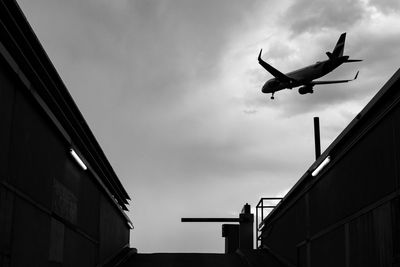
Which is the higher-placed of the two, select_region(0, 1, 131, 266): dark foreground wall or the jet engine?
the jet engine

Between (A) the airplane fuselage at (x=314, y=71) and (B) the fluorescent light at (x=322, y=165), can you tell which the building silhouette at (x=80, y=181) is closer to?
(B) the fluorescent light at (x=322, y=165)

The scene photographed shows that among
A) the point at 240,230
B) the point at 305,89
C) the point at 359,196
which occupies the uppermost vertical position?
the point at 305,89

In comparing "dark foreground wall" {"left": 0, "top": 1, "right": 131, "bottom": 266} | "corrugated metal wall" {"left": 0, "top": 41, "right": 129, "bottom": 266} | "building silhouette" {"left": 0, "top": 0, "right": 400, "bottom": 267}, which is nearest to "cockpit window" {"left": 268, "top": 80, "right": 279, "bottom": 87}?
"building silhouette" {"left": 0, "top": 0, "right": 400, "bottom": 267}

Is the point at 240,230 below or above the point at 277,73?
below

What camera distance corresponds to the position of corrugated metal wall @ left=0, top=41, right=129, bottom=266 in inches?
422

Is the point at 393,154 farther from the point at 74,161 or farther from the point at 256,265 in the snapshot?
the point at 256,265

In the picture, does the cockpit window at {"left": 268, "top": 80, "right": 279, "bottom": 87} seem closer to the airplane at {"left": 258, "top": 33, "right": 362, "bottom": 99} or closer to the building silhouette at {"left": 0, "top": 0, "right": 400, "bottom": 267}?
the airplane at {"left": 258, "top": 33, "right": 362, "bottom": 99}

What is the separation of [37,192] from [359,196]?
22.1 feet

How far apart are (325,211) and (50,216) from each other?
752cm

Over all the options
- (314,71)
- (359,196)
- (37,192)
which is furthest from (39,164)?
(314,71)

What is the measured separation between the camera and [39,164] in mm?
13195

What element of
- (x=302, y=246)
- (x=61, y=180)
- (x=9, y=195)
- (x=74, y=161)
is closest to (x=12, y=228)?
(x=9, y=195)

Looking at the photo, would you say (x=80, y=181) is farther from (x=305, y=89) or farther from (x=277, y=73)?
(x=277, y=73)

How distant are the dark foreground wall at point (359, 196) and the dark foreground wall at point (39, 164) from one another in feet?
20.7
